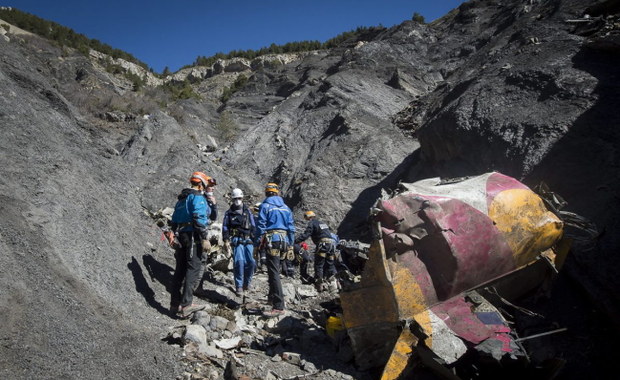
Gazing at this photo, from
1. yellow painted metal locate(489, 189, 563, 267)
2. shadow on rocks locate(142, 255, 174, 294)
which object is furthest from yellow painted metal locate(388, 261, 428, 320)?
shadow on rocks locate(142, 255, 174, 294)

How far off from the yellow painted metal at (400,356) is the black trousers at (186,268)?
262cm

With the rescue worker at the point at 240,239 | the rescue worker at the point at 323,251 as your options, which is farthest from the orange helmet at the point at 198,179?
the rescue worker at the point at 323,251

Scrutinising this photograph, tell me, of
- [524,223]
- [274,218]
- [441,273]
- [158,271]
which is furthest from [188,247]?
[524,223]

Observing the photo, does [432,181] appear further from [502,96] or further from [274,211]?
[502,96]

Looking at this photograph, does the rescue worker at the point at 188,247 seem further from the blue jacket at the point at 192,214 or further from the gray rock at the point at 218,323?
the gray rock at the point at 218,323

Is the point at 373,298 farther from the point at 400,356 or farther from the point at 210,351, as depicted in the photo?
the point at 210,351

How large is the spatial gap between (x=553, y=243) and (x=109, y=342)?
4.65 meters

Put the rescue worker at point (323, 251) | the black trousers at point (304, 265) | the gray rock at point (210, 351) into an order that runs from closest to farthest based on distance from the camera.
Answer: the gray rock at point (210, 351) < the rescue worker at point (323, 251) < the black trousers at point (304, 265)

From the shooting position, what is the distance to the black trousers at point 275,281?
17.2 ft

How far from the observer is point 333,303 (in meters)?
5.97

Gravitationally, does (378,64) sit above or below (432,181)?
above

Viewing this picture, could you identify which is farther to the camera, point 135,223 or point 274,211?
point 135,223

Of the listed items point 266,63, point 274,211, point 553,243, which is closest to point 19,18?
point 266,63

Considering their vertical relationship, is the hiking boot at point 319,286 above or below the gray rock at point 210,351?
below
